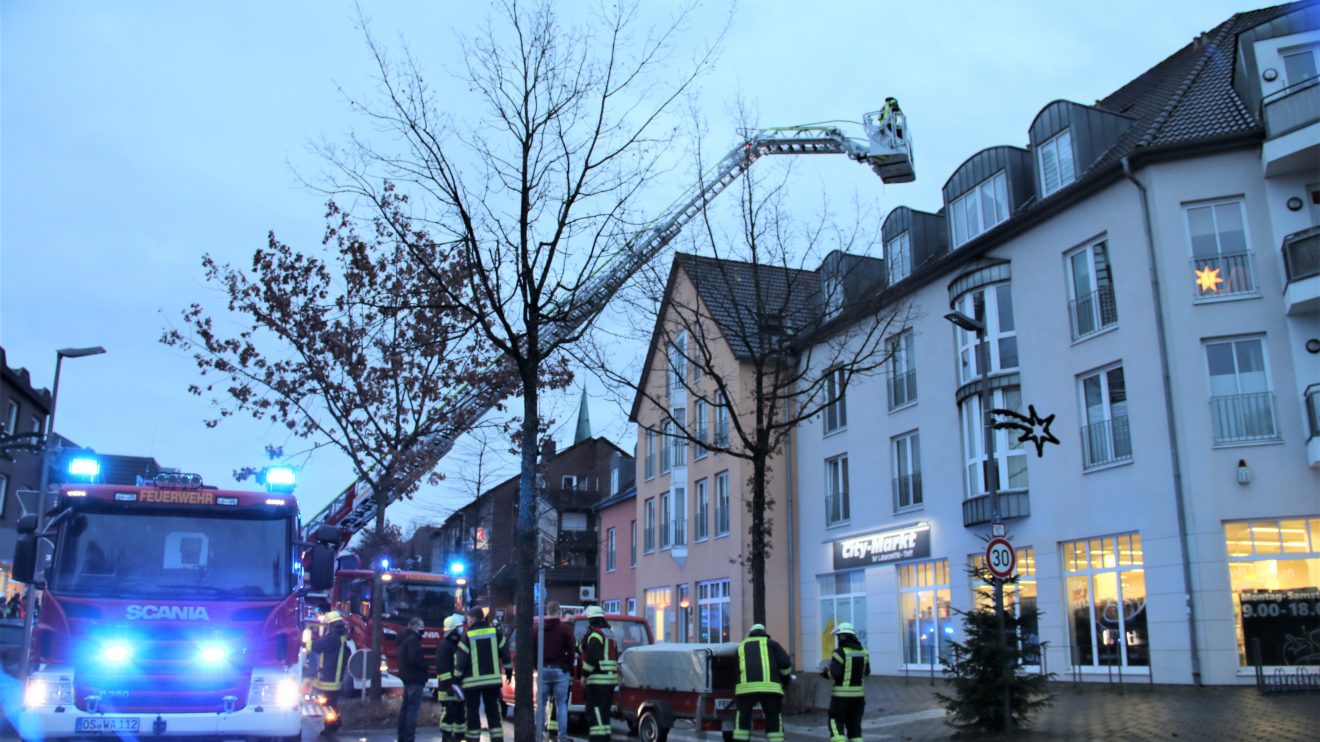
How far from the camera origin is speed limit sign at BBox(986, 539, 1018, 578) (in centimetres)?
1422

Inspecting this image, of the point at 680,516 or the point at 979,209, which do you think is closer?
the point at 979,209

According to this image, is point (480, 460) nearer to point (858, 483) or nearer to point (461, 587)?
point (461, 587)

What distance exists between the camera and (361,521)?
1431 inches

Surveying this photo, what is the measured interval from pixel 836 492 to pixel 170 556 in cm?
2251

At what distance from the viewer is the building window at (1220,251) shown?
19281 millimetres

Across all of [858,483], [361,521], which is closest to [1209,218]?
[858,483]

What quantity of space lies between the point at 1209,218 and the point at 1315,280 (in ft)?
7.96

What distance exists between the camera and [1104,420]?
20922 millimetres

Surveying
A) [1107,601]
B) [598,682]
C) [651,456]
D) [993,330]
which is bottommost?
[598,682]

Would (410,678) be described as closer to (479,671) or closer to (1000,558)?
(479,671)

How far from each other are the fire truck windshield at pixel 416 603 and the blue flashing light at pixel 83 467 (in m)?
16.7

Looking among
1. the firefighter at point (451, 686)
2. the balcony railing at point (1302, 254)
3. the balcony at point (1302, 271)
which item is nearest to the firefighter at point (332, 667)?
the firefighter at point (451, 686)

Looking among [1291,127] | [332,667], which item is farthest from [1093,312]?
[332,667]

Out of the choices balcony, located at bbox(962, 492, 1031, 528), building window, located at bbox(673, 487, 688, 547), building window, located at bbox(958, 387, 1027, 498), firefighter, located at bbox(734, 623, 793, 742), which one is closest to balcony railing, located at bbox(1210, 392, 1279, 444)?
building window, located at bbox(958, 387, 1027, 498)
